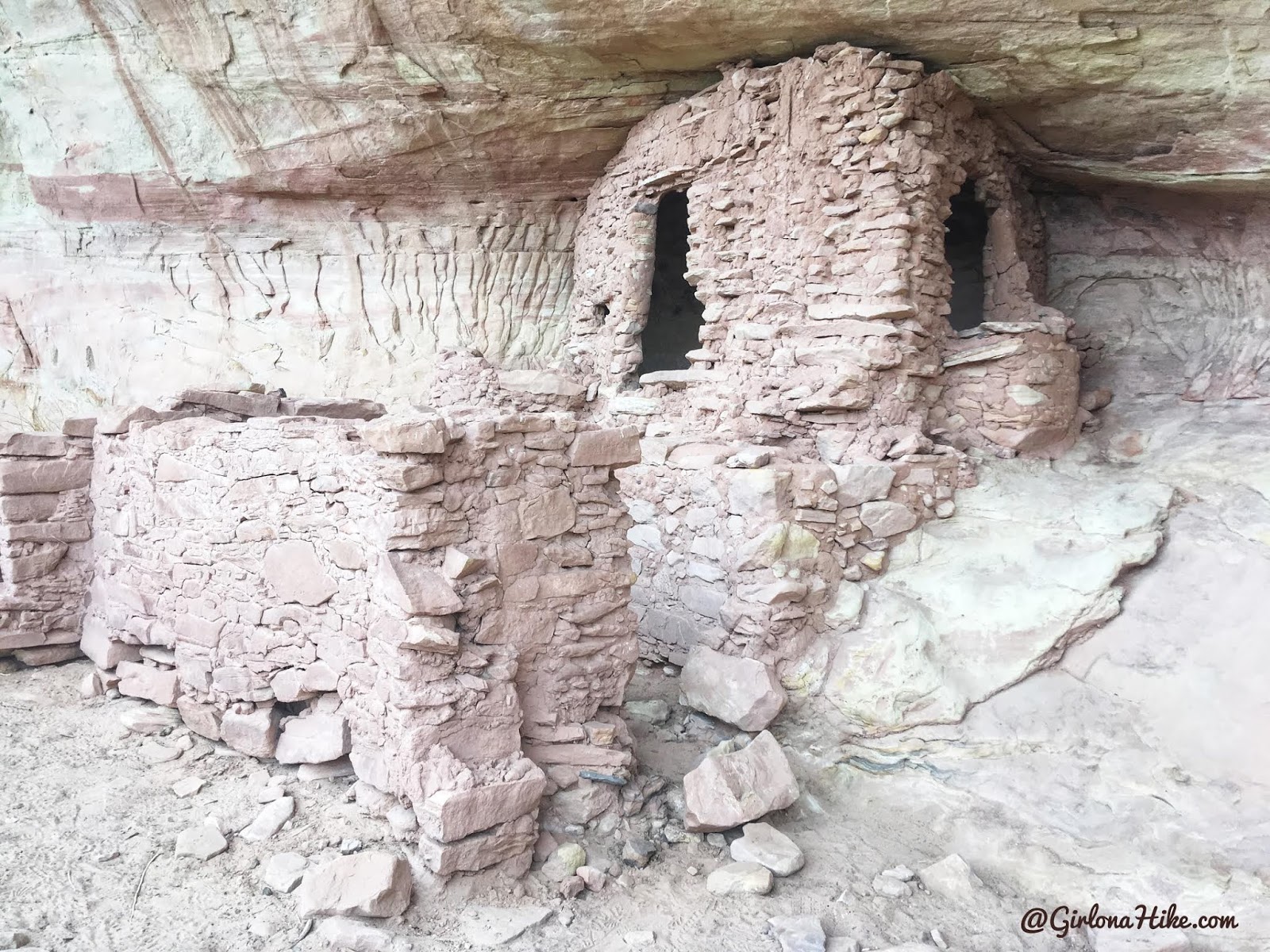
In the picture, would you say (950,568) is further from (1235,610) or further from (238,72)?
(238,72)

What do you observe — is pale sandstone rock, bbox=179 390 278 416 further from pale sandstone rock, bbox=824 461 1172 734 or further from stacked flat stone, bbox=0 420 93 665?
pale sandstone rock, bbox=824 461 1172 734

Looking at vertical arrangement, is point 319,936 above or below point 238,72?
below

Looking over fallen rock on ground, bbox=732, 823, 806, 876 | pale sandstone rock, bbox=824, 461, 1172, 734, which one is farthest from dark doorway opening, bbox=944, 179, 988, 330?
fallen rock on ground, bbox=732, 823, 806, 876

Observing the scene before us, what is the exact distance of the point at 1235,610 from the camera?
386 cm

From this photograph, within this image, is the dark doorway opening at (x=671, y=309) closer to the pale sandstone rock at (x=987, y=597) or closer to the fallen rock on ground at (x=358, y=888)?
the pale sandstone rock at (x=987, y=597)

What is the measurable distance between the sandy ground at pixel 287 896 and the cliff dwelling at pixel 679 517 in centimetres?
2

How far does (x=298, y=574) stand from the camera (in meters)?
3.45

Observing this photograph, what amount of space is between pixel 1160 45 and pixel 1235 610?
11.0 feet

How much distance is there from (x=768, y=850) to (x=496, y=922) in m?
1.06

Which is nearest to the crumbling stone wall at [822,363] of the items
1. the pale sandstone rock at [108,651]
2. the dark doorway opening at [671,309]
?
the pale sandstone rock at [108,651]

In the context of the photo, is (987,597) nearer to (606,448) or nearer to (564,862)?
(606,448)

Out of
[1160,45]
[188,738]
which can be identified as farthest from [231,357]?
[1160,45]

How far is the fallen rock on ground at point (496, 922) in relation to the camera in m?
2.70

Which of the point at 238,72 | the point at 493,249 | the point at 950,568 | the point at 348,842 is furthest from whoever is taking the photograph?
the point at 493,249
